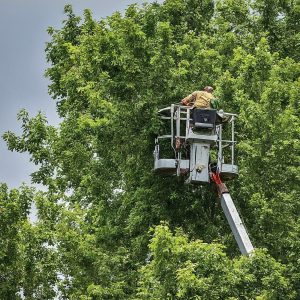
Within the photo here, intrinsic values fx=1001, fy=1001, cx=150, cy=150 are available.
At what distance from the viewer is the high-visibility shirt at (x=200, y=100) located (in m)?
23.1

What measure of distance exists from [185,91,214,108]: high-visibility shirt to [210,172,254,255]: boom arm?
5.63 feet

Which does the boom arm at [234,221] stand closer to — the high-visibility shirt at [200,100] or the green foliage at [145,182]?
the green foliage at [145,182]

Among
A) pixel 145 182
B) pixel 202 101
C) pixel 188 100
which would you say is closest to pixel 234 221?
pixel 202 101

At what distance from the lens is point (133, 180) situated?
27.0 metres

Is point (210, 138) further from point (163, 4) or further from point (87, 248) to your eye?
point (163, 4)

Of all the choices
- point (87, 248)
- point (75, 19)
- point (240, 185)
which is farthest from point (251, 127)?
point (75, 19)

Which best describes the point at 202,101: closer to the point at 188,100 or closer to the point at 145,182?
the point at 188,100

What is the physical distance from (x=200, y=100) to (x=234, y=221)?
2.92 meters

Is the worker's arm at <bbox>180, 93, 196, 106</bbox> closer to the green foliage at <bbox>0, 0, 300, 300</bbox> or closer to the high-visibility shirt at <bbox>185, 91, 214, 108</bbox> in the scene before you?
the high-visibility shirt at <bbox>185, 91, 214, 108</bbox>

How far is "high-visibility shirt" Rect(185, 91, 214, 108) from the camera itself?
911 inches

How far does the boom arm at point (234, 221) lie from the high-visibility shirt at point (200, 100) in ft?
5.63

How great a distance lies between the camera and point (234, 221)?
2261 centimetres

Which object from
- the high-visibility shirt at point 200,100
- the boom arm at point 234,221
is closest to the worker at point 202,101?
the high-visibility shirt at point 200,100

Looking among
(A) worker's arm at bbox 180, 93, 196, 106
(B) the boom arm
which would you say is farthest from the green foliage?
(A) worker's arm at bbox 180, 93, 196, 106
